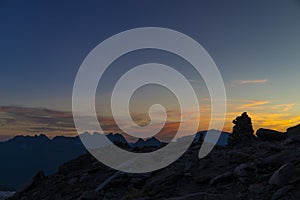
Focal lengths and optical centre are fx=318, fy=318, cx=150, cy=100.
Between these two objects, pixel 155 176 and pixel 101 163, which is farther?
pixel 101 163

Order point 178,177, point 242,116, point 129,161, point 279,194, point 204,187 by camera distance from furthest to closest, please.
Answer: point 242,116
point 129,161
point 178,177
point 204,187
point 279,194

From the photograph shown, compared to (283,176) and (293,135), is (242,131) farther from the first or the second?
(283,176)

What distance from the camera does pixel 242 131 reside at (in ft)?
89.7

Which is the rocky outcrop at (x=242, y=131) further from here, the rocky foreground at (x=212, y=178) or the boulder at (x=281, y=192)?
the boulder at (x=281, y=192)

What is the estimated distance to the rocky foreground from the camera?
15.1 meters

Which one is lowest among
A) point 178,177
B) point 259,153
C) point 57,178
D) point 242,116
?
point 57,178

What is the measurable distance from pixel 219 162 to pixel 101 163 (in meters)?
11.4

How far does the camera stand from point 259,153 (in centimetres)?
2058

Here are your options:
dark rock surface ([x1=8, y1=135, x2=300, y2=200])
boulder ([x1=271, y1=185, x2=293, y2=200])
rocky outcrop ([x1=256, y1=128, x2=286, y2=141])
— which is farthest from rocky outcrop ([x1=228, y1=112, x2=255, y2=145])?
boulder ([x1=271, y1=185, x2=293, y2=200])

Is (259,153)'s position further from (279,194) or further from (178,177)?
(279,194)

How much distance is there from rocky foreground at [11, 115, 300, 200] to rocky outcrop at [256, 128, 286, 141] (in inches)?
3.0

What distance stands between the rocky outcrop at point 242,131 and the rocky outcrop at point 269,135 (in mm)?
666

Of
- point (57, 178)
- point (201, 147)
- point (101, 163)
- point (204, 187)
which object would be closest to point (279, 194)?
point (204, 187)

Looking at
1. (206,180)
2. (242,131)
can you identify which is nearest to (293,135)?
(242,131)
